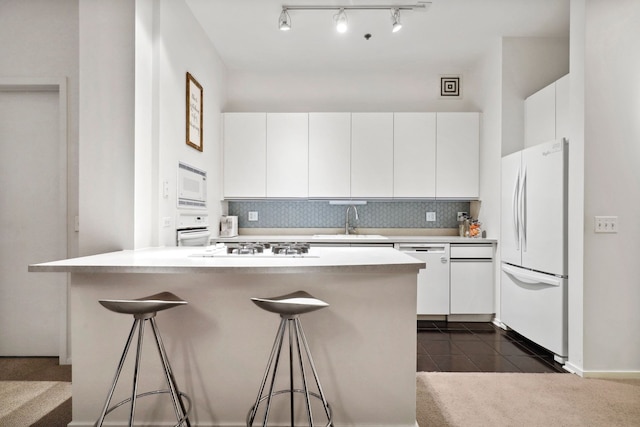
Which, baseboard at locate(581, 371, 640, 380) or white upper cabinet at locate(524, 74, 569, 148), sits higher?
white upper cabinet at locate(524, 74, 569, 148)

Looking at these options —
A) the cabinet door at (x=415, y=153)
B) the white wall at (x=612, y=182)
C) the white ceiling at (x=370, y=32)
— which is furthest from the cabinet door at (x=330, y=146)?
the white wall at (x=612, y=182)

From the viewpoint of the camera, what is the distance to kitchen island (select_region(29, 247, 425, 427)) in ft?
6.46

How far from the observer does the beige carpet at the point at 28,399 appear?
7.03 feet

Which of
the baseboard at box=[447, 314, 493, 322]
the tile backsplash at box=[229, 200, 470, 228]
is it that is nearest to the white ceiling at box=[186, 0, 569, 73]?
the tile backsplash at box=[229, 200, 470, 228]

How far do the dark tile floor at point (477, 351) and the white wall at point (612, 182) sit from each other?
0.44 m

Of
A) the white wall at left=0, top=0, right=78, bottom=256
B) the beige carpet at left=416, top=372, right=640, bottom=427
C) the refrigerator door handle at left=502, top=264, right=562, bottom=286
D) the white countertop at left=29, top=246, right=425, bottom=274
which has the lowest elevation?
the beige carpet at left=416, top=372, right=640, bottom=427

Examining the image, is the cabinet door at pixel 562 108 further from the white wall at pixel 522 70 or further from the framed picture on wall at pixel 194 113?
the framed picture on wall at pixel 194 113

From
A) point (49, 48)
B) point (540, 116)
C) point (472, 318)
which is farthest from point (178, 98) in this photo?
point (472, 318)

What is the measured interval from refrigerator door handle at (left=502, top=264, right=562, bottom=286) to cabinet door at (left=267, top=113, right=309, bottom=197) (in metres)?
2.24

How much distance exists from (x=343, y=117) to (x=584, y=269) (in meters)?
2.75

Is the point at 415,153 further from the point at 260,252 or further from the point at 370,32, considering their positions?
the point at 260,252

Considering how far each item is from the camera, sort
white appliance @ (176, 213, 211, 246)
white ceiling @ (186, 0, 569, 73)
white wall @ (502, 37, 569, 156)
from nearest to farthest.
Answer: white appliance @ (176, 213, 211, 246)
white ceiling @ (186, 0, 569, 73)
white wall @ (502, 37, 569, 156)

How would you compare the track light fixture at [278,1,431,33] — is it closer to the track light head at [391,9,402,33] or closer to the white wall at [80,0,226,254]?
the track light head at [391,9,402,33]

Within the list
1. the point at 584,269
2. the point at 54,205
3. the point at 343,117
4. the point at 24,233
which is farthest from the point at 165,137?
the point at 584,269
